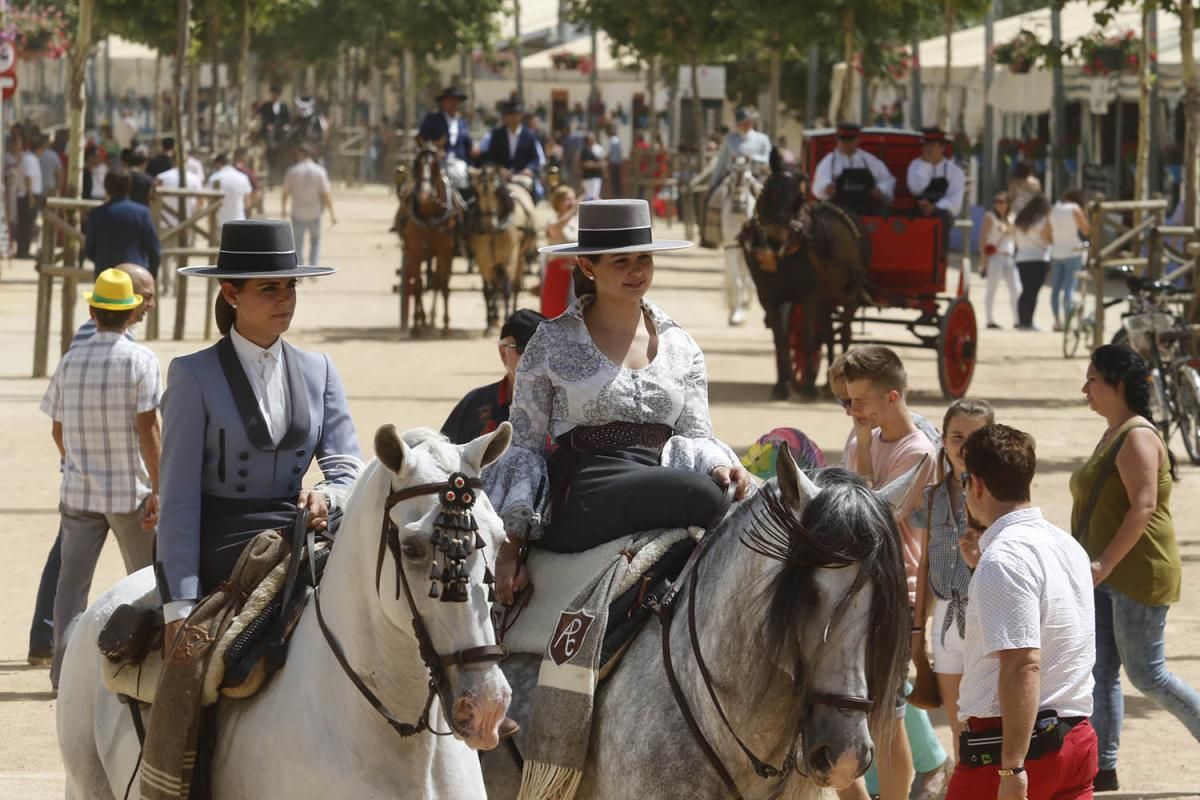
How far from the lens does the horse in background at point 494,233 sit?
76.9ft

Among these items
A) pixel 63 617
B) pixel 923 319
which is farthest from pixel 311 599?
pixel 923 319

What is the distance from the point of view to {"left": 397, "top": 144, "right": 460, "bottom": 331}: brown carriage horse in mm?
23078

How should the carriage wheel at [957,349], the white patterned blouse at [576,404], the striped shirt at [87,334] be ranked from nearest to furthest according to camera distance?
the white patterned blouse at [576,404] < the striped shirt at [87,334] < the carriage wheel at [957,349]

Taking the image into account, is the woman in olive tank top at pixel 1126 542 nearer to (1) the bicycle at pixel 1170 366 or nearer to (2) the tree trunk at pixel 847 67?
(1) the bicycle at pixel 1170 366

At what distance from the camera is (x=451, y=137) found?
2462 centimetres

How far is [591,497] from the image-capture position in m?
5.61

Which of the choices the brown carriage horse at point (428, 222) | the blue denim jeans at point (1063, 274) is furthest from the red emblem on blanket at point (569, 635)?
the blue denim jeans at point (1063, 274)

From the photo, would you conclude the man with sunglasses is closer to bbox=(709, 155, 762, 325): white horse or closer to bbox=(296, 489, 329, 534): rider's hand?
bbox=(296, 489, 329, 534): rider's hand

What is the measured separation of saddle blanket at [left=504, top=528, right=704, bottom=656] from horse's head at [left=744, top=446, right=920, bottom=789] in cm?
69

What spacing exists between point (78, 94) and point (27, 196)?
14118 mm

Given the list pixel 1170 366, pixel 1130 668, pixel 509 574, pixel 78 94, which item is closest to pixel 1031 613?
pixel 509 574

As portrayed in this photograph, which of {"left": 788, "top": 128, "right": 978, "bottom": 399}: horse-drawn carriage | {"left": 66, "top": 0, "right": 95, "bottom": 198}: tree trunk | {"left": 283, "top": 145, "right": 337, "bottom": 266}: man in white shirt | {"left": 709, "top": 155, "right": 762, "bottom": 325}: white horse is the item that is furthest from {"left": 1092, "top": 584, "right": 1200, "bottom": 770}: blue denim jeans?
{"left": 283, "top": 145, "right": 337, "bottom": 266}: man in white shirt

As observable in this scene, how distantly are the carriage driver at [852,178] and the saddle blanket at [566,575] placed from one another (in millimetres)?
13232

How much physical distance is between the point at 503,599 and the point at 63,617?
Result: 12.8 feet
